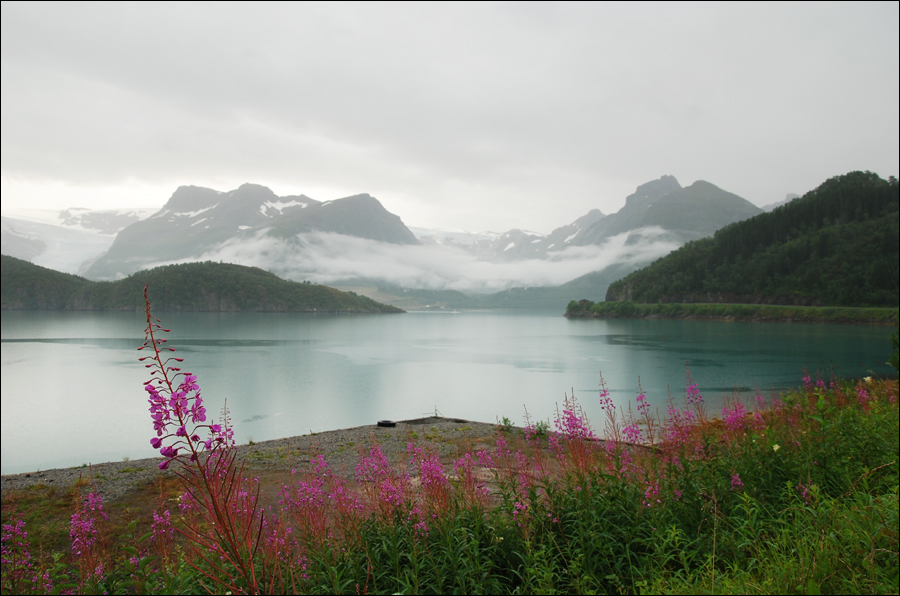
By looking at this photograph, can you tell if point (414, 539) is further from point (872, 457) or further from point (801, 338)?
point (801, 338)

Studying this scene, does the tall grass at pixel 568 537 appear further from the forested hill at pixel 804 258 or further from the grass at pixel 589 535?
the forested hill at pixel 804 258

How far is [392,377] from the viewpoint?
4509cm

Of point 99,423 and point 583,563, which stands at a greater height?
point 583,563

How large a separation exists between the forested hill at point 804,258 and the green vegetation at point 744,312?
27.0ft

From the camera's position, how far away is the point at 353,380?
42.8m

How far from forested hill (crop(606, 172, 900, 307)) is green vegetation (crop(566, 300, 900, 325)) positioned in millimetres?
8229

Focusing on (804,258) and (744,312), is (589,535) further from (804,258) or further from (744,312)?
(804,258)

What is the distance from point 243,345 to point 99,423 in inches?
1782

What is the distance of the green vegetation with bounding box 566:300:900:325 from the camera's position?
312ft

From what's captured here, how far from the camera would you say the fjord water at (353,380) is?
2547cm

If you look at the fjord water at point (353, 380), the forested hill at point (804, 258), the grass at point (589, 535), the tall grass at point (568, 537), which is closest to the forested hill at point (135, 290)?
the fjord water at point (353, 380)

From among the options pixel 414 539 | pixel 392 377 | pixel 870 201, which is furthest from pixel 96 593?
pixel 870 201

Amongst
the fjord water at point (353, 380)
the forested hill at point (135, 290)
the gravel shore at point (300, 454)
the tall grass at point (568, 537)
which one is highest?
the forested hill at point (135, 290)

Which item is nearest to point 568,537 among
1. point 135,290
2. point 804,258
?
point 804,258
